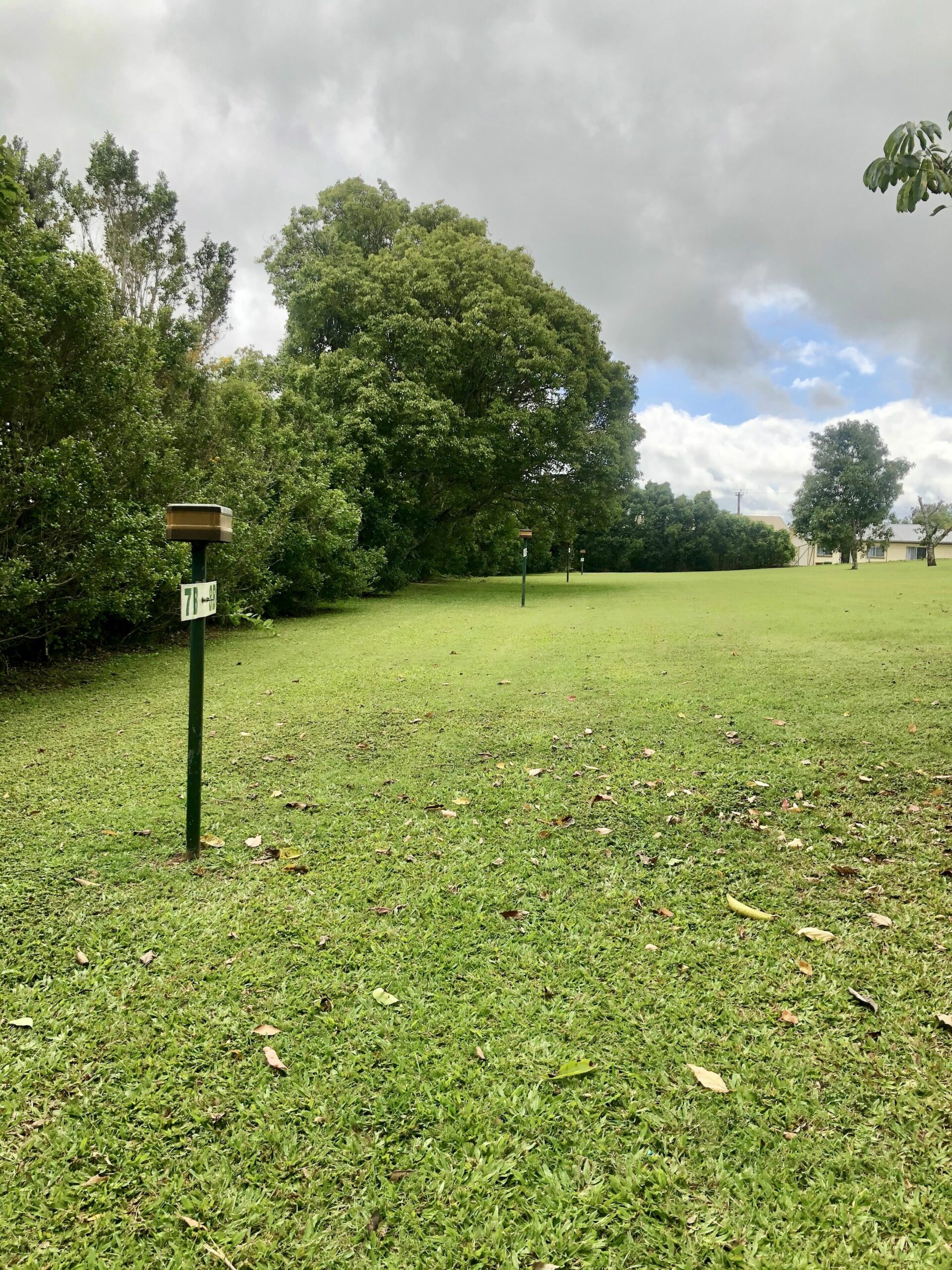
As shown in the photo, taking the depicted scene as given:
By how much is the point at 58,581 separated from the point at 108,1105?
6274 millimetres

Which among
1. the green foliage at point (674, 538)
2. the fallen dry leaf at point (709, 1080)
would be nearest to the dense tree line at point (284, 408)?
the fallen dry leaf at point (709, 1080)

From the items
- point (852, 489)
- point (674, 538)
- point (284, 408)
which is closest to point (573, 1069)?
point (284, 408)

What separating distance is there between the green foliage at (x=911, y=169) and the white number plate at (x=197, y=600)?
11.8ft

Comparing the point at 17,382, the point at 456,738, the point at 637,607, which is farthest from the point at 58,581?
the point at 637,607

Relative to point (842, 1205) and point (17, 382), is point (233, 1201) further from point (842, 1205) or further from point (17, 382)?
point (17, 382)

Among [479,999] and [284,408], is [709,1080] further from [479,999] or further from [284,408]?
[284,408]

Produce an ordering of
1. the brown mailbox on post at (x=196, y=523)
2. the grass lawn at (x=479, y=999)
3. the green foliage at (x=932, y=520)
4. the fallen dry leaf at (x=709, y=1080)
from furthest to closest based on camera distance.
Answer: the green foliage at (x=932, y=520)
the brown mailbox on post at (x=196, y=523)
the fallen dry leaf at (x=709, y=1080)
the grass lawn at (x=479, y=999)

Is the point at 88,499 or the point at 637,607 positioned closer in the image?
the point at 88,499

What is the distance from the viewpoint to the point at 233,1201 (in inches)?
65.5

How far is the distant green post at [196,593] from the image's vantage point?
9.80ft

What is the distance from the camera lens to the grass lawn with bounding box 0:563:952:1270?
1.63m

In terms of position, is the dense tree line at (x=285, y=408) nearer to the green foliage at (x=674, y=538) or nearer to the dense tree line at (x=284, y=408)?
the dense tree line at (x=284, y=408)

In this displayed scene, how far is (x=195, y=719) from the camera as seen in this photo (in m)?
3.27

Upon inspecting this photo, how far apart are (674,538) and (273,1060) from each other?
52.5m
